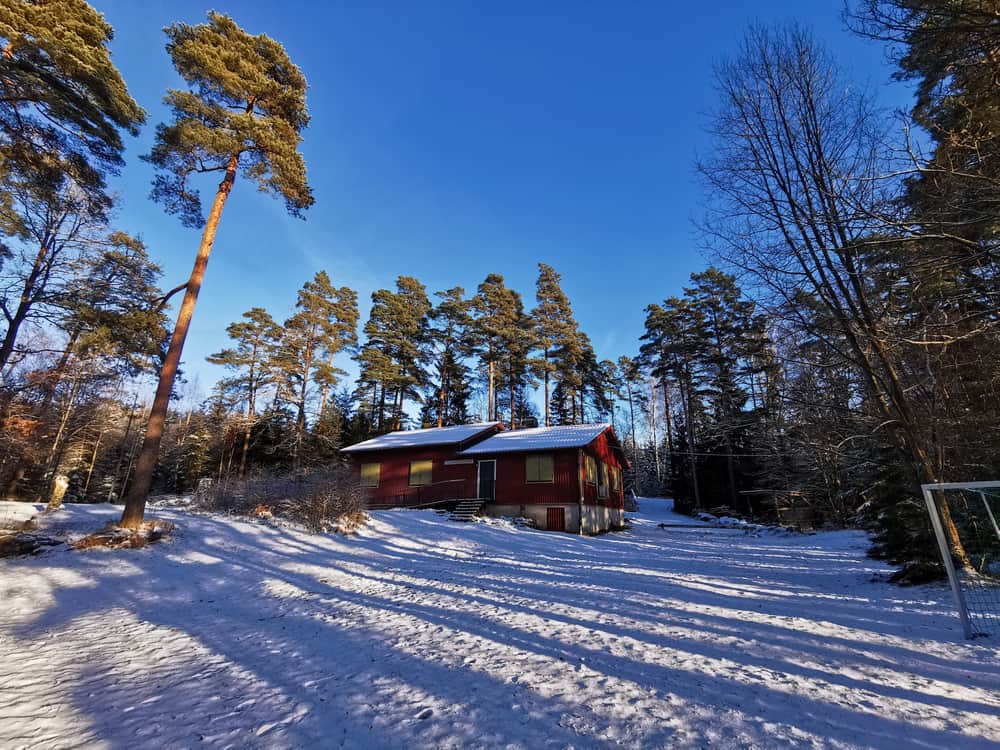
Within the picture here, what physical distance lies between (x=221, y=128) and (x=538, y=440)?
48.9ft

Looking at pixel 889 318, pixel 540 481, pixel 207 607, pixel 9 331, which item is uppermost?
pixel 9 331

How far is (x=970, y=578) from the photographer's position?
6152 millimetres

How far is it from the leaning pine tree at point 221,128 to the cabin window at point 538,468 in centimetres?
1243

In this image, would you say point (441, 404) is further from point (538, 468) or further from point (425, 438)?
point (538, 468)

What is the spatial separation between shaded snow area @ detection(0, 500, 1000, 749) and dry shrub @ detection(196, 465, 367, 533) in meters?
3.22

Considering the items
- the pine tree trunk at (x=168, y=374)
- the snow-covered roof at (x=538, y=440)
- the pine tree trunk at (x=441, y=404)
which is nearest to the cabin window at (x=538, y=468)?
the snow-covered roof at (x=538, y=440)

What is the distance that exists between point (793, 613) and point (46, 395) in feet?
79.4

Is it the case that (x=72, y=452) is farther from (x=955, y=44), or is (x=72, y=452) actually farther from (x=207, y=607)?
(x=955, y=44)

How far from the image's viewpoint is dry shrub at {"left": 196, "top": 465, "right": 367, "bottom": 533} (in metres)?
11.7

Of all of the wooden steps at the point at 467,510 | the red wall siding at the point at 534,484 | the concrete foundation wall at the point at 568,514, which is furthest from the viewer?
the red wall siding at the point at 534,484

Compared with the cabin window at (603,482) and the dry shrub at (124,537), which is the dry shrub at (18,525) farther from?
the cabin window at (603,482)

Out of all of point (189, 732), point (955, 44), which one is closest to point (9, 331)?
point (189, 732)

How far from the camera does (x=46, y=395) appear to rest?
16.6 metres

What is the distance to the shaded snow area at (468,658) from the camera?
2863mm
